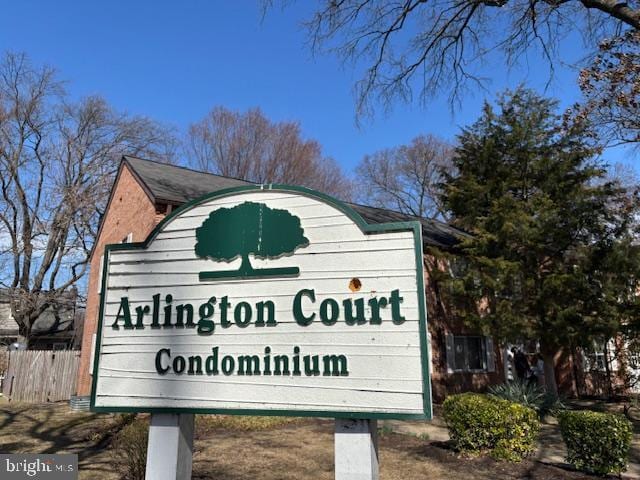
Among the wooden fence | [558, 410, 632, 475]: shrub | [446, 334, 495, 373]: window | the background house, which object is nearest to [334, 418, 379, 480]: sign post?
[558, 410, 632, 475]: shrub

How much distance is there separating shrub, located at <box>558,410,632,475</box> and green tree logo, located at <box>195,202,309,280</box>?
19.2 ft

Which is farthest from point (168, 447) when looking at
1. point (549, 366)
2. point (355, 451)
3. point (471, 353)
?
point (471, 353)

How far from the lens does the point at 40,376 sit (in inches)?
685

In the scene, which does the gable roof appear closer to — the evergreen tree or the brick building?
the brick building

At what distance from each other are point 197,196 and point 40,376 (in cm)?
921

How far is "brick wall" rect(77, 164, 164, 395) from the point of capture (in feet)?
49.5

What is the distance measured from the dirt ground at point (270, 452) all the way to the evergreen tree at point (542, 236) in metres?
5.15

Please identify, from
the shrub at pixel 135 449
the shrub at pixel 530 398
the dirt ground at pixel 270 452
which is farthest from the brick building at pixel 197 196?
the shrub at pixel 135 449

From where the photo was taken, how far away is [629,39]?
9422 mm

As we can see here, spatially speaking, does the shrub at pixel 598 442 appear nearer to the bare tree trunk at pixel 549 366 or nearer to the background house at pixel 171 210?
the bare tree trunk at pixel 549 366

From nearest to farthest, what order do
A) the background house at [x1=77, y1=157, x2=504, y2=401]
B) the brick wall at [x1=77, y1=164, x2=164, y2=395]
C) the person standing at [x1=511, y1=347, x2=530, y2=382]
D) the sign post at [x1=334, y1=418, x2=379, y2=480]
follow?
the sign post at [x1=334, y1=418, x2=379, y2=480] → the background house at [x1=77, y1=157, x2=504, y2=401] → the brick wall at [x1=77, y1=164, x2=164, y2=395] → the person standing at [x1=511, y1=347, x2=530, y2=382]

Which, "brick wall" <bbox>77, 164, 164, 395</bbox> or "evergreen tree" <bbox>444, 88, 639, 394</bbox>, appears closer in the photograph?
"evergreen tree" <bbox>444, 88, 639, 394</bbox>

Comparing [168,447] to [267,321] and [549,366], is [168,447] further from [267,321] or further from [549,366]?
[549,366]

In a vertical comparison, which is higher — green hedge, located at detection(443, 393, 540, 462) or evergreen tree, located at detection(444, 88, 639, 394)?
evergreen tree, located at detection(444, 88, 639, 394)
